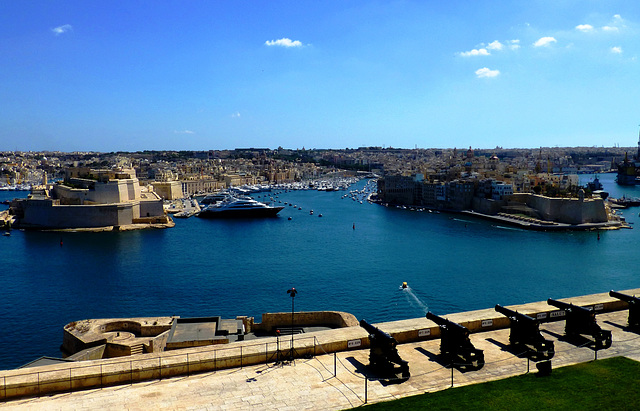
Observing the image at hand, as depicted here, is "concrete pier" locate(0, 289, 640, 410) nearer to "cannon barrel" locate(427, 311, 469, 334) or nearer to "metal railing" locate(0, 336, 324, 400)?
"metal railing" locate(0, 336, 324, 400)

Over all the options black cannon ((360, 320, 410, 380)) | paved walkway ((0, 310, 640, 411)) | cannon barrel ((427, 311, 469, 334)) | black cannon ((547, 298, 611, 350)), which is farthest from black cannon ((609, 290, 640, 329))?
black cannon ((360, 320, 410, 380))

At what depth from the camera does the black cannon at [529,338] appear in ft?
17.7

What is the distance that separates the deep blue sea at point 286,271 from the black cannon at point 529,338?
700 cm

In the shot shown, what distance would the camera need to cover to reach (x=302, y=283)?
16.6 m

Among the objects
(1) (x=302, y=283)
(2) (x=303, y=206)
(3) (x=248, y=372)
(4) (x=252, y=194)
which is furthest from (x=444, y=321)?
(4) (x=252, y=194)

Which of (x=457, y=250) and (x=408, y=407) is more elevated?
(x=408, y=407)

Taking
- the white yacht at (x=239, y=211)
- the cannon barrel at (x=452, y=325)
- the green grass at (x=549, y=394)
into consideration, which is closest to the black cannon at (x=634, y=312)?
the green grass at (x=549, y=394)

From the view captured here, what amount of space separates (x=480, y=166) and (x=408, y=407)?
51665mm

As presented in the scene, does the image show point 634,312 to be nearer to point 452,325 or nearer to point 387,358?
point 452,325

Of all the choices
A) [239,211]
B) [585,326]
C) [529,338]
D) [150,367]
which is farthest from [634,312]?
[239,211]

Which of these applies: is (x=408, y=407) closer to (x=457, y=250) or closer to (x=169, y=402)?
(x=169, y=402)

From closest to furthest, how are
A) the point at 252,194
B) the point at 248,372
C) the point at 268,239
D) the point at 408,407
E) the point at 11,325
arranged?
1. the point at 408,407
2. the point at 248,372
3. the point at 11,325
4. the point at 268,239
5. the point at 252,194

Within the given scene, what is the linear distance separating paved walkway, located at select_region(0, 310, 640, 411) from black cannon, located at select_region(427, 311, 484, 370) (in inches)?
4.4

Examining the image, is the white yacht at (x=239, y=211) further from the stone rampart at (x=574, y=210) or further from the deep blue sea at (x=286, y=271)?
the stone rampart at (x=574, y=210)
